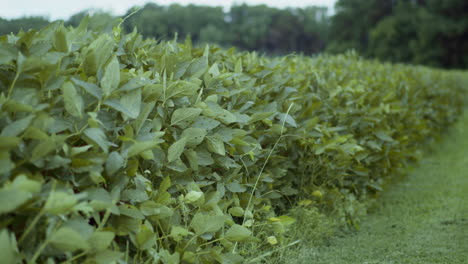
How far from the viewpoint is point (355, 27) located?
148 feet

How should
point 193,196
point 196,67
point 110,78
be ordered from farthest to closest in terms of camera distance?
1. point 196,67
2. point 193,196
3. point 110,78

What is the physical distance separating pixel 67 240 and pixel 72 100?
1.66 ft

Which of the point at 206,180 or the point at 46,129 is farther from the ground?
the point at 46,129

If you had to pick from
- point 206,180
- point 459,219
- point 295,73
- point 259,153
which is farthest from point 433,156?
point 206,180

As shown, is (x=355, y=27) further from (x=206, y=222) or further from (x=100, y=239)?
(x=100, y=239)

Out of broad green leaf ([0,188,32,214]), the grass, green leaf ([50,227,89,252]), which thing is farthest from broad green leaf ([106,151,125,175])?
the grass

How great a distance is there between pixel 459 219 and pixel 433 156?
3978 mm

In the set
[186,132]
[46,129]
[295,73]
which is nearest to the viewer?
[46,129]

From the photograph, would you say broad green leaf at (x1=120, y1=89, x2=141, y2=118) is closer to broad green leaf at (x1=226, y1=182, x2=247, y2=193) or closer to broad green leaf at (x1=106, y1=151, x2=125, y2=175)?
broad green leaf at (x1=106, y1=151, x2=125, y2=175)

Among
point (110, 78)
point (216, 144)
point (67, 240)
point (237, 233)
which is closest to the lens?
point (67, 240)

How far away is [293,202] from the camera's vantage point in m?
3.81

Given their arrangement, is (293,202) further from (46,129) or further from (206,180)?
(46,129)

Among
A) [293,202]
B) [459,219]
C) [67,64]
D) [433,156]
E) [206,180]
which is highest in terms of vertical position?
[67,64]

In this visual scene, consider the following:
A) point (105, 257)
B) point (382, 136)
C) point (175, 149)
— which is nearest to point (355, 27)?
point (382, 136)
